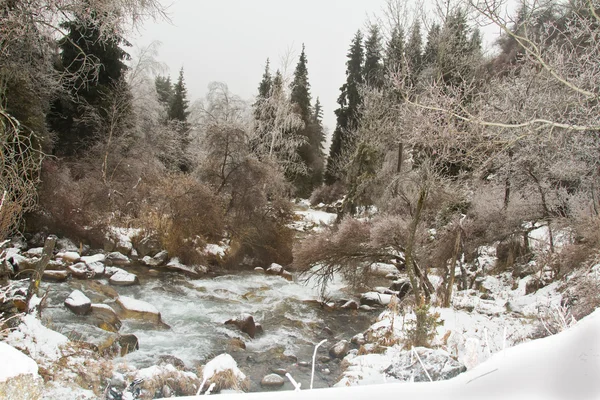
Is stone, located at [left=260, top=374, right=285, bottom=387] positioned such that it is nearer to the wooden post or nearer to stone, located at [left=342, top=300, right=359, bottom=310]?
the wooden post

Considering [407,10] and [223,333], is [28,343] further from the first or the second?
[407,10]

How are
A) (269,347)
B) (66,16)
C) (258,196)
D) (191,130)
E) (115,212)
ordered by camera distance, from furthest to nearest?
(191,130) < (258,196) < (115,212) < (269,347) < (66,16)

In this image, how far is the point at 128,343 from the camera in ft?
19.0

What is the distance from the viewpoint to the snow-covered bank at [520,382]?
774mm

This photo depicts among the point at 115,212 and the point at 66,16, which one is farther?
the point at 115,212

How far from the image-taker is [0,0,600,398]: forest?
394cm

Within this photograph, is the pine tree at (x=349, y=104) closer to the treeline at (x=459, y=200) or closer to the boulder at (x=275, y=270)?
the boulder at (x=275, y=270)

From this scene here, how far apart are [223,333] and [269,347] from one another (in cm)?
94

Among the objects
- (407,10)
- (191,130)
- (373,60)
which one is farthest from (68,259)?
(373,60)

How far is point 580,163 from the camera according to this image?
25.2 ft

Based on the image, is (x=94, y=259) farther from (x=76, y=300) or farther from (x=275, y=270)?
(x=275, y=270)

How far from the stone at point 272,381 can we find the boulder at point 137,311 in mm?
2800

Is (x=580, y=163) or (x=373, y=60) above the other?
(x=373, y=60)

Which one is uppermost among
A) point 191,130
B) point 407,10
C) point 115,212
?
point 407,10
